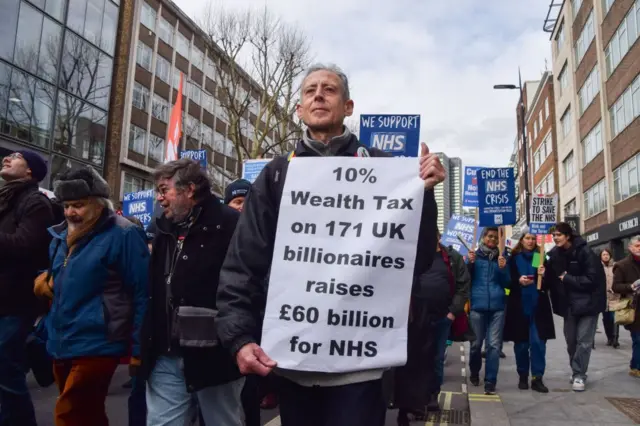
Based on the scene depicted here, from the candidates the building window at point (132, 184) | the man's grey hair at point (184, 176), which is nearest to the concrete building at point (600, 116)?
the man's grey hair at point (184, 176)

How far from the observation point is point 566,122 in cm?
3962

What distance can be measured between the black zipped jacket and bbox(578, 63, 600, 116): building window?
3256 cm

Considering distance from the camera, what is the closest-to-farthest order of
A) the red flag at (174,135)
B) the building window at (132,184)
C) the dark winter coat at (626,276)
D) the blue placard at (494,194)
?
the dark winter coat at (626,276), the blue placard at (494,194), the red flag at (174,135), the building window at (132,184)

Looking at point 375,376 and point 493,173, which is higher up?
point 493,173

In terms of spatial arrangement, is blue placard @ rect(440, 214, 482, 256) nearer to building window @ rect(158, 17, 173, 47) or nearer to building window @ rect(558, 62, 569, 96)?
building window @ rect(558, 62, 569, 96)

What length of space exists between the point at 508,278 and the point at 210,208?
540cm

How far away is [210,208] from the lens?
331 cm

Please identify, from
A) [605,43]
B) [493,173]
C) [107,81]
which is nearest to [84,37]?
[107,81]

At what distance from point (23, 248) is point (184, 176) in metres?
1.50

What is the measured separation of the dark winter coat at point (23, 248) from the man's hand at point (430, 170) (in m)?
3.06

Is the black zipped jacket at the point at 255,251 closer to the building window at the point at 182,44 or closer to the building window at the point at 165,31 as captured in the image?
the building window at the point at 165,31

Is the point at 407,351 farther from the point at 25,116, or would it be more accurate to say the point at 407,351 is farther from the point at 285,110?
the point at 25,116

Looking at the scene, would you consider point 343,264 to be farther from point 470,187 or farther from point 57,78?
point 57,78

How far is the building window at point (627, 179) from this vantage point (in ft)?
82.8
